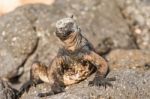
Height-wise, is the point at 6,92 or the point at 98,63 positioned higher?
the point at 98,63

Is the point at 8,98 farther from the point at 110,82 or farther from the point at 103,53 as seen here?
the point at 103,53

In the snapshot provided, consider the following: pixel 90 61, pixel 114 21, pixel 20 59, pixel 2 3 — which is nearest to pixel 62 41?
pixel 90 61

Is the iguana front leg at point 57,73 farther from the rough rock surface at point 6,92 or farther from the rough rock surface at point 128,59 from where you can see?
the rough rock surface at point 128,59

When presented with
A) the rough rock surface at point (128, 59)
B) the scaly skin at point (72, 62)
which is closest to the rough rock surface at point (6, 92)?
the scaly skin at point (72, 62)

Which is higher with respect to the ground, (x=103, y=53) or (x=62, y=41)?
(x=62, y=41)

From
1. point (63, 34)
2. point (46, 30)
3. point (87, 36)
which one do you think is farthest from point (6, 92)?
point (87, 36)

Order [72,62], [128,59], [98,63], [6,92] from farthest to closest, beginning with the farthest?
[128,59]
[6,92]
[72,62]
[98,63]

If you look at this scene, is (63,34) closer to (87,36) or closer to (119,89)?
(119,89)
